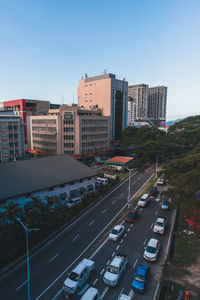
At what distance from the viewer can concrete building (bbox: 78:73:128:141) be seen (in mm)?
106750

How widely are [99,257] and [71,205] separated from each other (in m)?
17.5

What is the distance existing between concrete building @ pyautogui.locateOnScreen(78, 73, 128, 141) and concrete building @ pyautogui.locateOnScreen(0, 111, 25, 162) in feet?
155

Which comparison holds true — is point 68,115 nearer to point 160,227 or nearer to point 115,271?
point 160,227

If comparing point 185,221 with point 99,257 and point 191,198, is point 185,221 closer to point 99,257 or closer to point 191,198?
point 191,198

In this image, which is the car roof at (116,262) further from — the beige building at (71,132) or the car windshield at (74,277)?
the beige building at (71,132)

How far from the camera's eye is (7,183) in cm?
3831

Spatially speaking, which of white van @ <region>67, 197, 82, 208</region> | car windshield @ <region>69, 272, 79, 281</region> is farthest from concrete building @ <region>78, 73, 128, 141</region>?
car windshield @ <region>69, 272, 79, 281</region>

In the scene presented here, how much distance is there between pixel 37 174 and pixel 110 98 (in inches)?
2860

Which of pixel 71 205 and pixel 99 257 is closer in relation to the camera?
pixel 99 257

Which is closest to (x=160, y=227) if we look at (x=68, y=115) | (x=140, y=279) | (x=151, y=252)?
(x=151, y=252)

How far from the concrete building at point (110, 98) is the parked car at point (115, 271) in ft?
285

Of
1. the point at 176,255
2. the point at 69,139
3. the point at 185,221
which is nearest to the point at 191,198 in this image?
the point at 185,221

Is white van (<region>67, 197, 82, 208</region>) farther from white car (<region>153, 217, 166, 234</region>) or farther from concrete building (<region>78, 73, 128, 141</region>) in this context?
concrete building (<region>78, 73, 128, 141</region>)

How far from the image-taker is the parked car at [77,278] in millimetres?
21614
